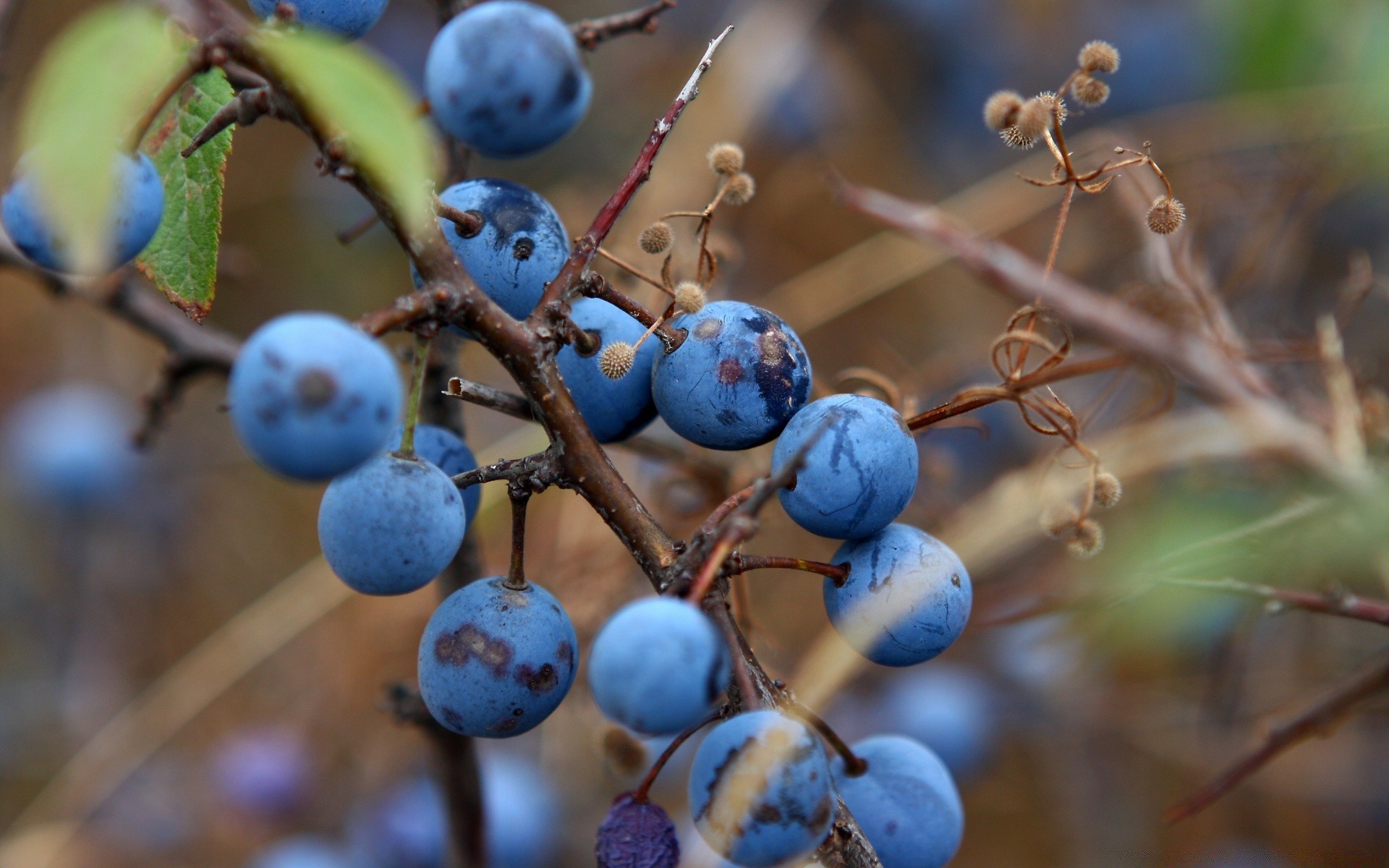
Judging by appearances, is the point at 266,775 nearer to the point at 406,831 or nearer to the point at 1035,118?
the point at 406,831

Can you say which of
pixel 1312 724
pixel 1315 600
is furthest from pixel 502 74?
pixel 1312 724

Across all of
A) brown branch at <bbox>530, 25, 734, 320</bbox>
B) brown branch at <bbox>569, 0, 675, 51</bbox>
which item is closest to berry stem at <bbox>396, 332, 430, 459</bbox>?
brown branch at <bbox>530, 25, 734, 320</bbox>

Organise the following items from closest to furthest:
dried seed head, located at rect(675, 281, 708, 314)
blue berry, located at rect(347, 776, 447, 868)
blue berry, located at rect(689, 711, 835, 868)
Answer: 1. blue berry, located at rect(689, 711, 835, 868)
2. dried seed head, located at rect(675, 281, 708, 314)
3. blue berry, located at rect(347, 776, 447, 868)

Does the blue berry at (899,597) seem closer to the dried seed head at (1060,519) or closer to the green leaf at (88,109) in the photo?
the dried seed head at (1060,519)

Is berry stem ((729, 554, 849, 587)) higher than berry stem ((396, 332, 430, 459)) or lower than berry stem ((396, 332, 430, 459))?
lower

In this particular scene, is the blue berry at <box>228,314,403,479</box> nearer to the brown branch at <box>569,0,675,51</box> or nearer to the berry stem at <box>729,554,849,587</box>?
the berry stem at <box>729,554,849,587</box>

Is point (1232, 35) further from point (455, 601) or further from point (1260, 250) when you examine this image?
point (455, 601)
